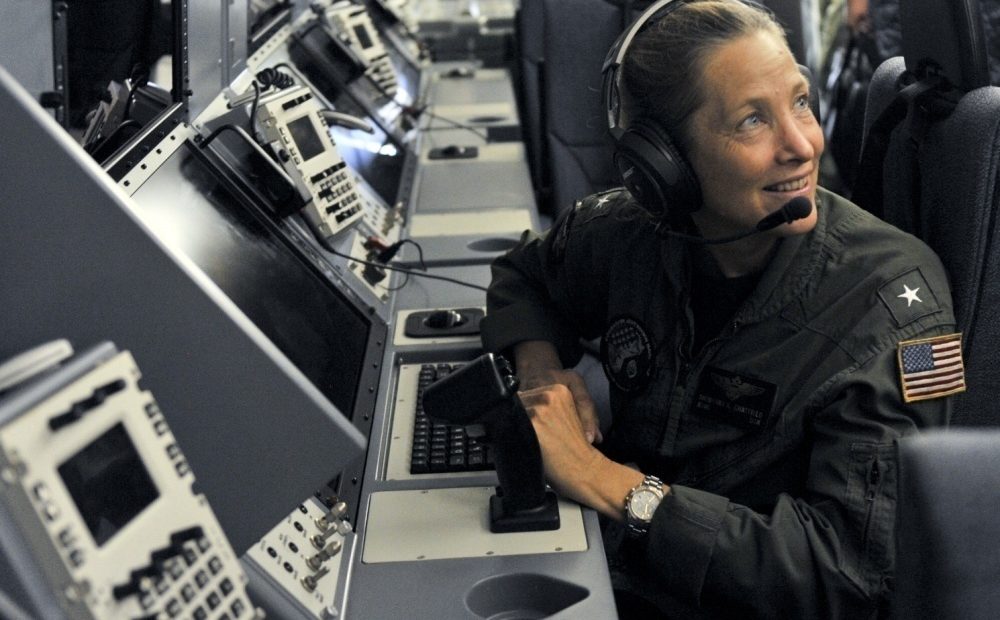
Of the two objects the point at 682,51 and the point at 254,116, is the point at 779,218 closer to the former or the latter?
the point at 682,51

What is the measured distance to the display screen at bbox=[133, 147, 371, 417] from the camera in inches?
53.4

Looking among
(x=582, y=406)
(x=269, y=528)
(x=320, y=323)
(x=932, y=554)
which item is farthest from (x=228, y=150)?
(x=932, y=554)

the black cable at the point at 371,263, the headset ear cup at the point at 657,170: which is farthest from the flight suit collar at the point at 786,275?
the black cable at the point at 371,263

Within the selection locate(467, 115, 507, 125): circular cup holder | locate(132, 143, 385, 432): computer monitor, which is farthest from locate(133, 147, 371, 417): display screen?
locate(467, 115, 507, 125): circular cup holder

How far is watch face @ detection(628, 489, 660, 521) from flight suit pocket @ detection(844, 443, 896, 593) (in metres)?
0.21

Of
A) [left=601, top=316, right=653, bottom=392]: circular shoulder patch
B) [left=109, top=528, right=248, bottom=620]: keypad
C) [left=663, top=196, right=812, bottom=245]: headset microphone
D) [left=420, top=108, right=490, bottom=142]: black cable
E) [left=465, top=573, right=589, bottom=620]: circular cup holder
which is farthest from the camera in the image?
[left=420, top=108, right=490, bottom=142]: black cable

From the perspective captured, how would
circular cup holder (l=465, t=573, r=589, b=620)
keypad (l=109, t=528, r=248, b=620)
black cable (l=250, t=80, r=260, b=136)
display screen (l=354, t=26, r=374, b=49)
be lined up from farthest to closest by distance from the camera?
display screen (l=354, t=26, r=374, b=49) → black cable (l=250, t=80, r=260, b=136) → circular cup holder (l=465, t=573, r=589, b=620) → keypad (l=109, t=528, r=248, b=620)

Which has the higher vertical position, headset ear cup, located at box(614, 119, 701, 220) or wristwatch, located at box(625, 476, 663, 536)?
headset ear cup, located at box(614, 119, 701, 220)

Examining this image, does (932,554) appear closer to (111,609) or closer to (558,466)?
(558,466)

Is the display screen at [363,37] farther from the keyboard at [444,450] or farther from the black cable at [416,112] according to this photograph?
the keyboard at [444,450]

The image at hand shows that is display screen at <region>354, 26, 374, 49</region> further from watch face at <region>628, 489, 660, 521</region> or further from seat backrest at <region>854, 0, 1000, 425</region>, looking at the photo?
watch face at <region>628, 489, 660, 521</region>

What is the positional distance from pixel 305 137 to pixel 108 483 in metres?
1.21

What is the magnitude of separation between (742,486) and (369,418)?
51cm

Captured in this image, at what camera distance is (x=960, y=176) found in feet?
4.14
